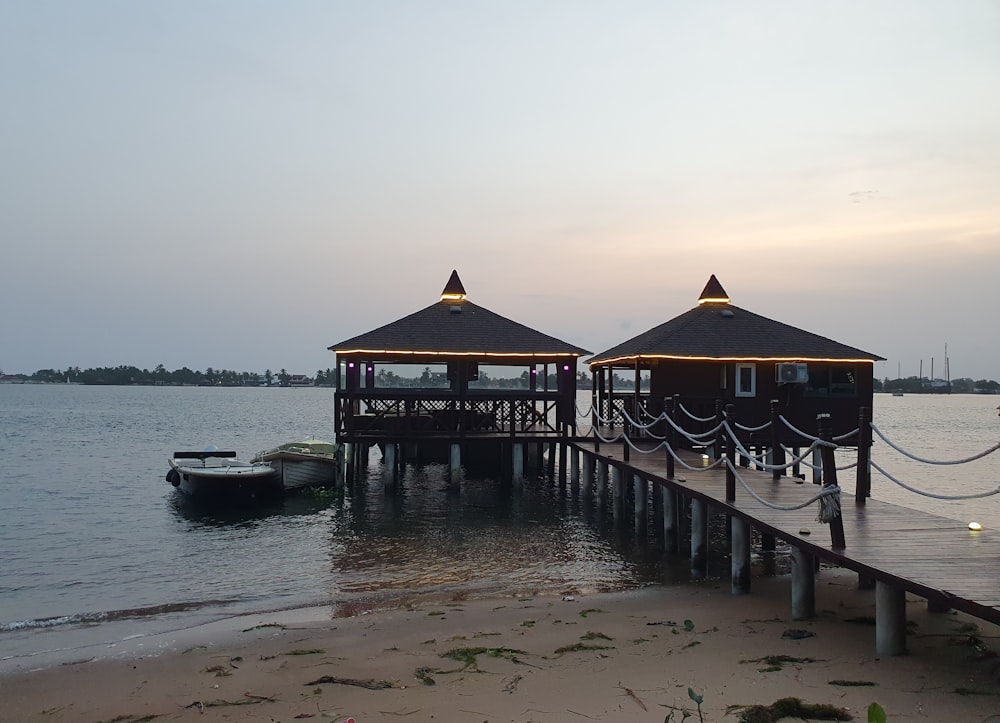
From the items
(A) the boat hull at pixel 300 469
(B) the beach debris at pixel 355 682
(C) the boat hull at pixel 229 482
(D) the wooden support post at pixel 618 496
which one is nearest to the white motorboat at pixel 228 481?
(C) the boat hull at pixel 229 482

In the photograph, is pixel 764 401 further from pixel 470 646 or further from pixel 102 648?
pixel 102 648

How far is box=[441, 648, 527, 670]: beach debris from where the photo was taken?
803 cm

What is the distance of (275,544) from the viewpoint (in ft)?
53.6

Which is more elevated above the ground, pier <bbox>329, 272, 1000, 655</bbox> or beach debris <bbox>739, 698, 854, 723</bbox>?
pier <bbox>329, 272, 1000, 655</bbox>

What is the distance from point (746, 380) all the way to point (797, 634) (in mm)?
13368

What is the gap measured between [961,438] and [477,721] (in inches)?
2655

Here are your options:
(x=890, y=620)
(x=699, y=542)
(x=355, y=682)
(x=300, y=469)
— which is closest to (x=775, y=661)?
(x=890, y=620)

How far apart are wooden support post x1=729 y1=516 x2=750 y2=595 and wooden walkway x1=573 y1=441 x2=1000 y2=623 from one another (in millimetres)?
347

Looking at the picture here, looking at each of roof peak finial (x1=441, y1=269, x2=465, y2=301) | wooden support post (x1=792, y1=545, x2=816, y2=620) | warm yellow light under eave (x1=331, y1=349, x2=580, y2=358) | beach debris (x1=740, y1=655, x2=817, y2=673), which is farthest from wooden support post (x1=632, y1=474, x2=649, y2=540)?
roof peak finial (x1=441, y1=269, x2=465, y2=301)

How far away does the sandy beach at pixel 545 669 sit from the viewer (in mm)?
6484

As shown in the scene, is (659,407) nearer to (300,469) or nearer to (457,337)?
(457,337)

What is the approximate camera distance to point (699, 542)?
1258 centimetres

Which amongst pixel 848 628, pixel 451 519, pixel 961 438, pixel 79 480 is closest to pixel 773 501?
pixel 848 628

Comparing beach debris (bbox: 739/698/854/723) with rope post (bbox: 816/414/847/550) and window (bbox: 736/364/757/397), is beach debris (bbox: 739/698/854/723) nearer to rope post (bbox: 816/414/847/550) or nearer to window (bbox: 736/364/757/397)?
rope post (bbox: 816/414/847/550)
